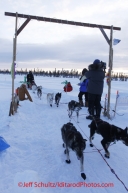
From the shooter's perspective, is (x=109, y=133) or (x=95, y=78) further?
(x=95, y=78)

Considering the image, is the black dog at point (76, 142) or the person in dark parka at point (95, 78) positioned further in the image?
the person in dark parka at point (95, 78)

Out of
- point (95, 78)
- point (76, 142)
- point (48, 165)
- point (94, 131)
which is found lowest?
point (48, 165)

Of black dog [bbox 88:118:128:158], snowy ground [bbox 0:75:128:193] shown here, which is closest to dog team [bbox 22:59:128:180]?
black dog [bbox 88:118:128:158]

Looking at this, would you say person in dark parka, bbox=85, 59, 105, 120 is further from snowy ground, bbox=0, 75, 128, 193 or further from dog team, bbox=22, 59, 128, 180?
snowy ground, bbox=0, 75, 128, 193

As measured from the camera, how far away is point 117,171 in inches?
138

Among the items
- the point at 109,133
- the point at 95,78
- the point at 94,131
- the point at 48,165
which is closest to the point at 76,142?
the point at 48,165

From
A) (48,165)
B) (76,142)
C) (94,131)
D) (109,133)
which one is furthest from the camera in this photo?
(94,131)

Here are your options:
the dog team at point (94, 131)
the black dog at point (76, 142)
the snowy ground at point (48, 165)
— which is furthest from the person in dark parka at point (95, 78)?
the black dog at point (76, 142)

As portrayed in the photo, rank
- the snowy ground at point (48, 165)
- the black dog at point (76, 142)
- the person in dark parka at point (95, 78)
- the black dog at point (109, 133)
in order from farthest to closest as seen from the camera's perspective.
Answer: the person in dark parka at point (95, 78)
the black dog at point (109, 133)
the black dog at point (76, 142)
the snowy ground at point (48, 165)

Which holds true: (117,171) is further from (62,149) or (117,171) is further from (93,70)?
(93,70)

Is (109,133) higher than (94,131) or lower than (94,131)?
higher

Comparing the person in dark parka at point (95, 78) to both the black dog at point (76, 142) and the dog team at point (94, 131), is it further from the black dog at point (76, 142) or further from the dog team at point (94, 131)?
the black dog at point (76, 142)

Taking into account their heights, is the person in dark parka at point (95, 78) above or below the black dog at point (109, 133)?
above

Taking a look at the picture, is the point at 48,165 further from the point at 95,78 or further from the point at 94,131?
the point at 95,78
